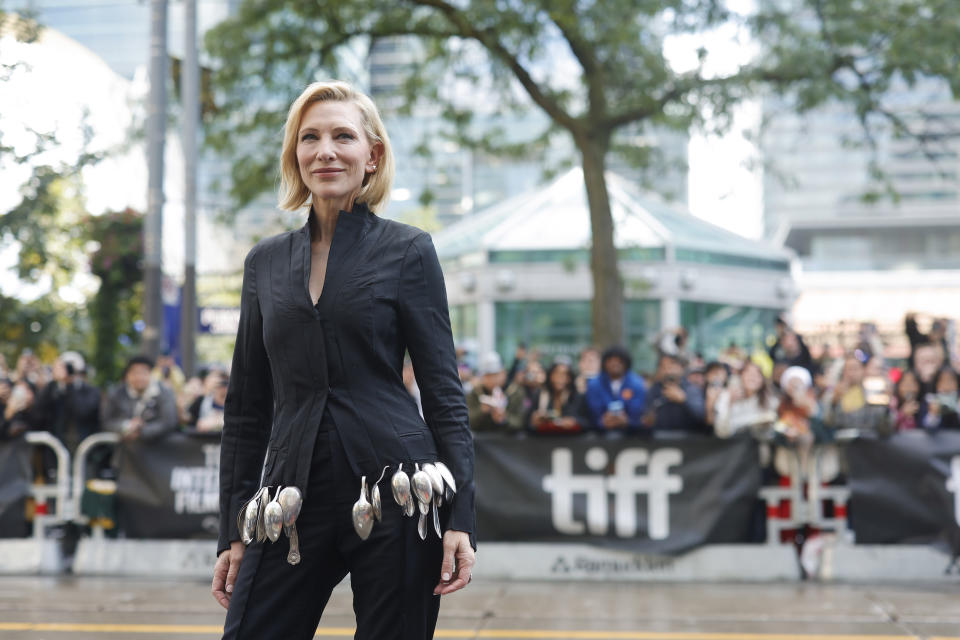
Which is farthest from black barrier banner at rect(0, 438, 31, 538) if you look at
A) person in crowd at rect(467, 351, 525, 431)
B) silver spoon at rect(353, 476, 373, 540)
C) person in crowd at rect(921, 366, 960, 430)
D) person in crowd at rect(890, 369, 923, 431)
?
silver spoon at rect(353, 476, 373, 540)

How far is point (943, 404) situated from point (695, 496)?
6.63 ft

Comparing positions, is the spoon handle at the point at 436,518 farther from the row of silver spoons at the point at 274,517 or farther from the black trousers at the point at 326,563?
the row of silver spoons at the point at 274,517

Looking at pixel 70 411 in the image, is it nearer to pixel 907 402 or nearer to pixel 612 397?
pixel 612 397

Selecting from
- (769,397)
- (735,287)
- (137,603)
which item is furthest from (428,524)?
(735,287)

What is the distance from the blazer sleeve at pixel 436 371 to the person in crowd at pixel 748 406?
6857 mm

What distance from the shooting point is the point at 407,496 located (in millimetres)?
2340

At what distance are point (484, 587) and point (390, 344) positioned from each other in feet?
20.0

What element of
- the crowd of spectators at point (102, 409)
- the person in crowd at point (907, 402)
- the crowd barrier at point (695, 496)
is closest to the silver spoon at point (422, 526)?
the crowd barrier at point (695, 496)

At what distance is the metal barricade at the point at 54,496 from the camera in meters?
9.38

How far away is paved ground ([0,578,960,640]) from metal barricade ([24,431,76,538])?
2.56ft

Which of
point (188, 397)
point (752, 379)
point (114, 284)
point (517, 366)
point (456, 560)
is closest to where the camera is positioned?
point (456, 560)

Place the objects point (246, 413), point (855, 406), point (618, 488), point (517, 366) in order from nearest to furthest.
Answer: point (246, 413) → point (618, 488) → point (855, 406) → point (517, 366)

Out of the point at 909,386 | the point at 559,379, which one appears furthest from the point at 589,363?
the point at 909,386

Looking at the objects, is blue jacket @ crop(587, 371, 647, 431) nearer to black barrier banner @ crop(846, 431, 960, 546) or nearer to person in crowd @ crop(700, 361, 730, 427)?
person in crowd @ crop(700, 361, 730, 427)
